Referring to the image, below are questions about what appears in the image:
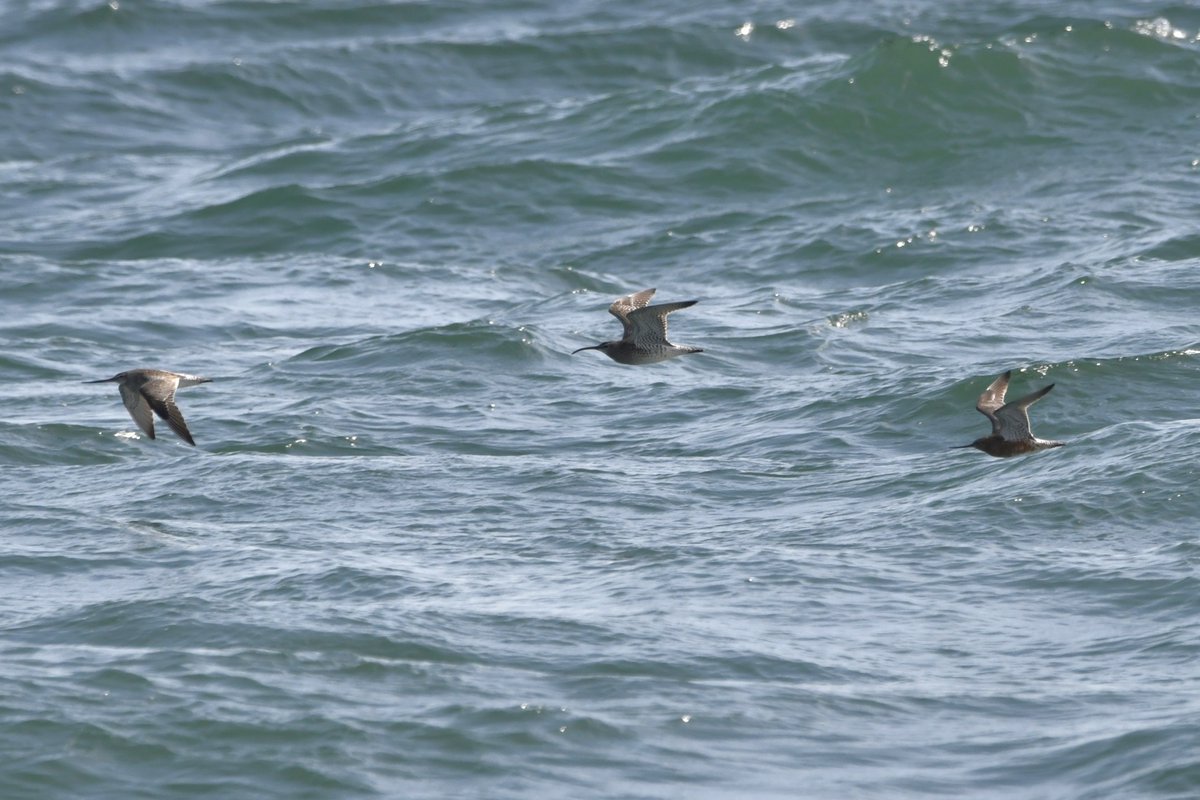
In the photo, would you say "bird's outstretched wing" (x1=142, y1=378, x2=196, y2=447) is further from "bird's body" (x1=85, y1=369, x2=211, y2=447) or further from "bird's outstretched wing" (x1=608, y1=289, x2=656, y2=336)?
"bird's outstretched wing" (x1=608, y1=289, x2=656, y2=336)

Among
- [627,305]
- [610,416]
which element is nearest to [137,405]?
[627,305]

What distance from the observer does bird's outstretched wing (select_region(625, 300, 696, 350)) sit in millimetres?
11820

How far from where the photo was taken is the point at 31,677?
9.45 metres

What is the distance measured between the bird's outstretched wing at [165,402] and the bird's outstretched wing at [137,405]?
0.08 ft

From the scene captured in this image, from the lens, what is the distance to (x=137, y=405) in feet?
38.4

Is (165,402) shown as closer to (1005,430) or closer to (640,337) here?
(640,337)

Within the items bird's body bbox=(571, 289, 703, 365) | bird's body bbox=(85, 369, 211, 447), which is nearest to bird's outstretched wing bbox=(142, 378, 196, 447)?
bird's body bbox=(85, 369, 211, 447)

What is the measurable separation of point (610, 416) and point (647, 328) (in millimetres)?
2057

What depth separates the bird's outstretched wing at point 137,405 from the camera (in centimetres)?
1162

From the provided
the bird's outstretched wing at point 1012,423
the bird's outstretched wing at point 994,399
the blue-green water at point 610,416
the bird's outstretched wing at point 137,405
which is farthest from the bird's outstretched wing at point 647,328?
the bird's outstretched wing at point 137,405

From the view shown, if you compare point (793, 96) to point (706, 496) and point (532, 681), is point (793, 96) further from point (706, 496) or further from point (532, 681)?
point (532, 681)

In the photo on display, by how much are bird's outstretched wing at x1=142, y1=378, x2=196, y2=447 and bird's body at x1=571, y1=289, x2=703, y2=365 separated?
2.43 metres

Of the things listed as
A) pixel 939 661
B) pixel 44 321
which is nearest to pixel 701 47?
pixel 44 321

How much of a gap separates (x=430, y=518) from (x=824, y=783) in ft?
13.6
